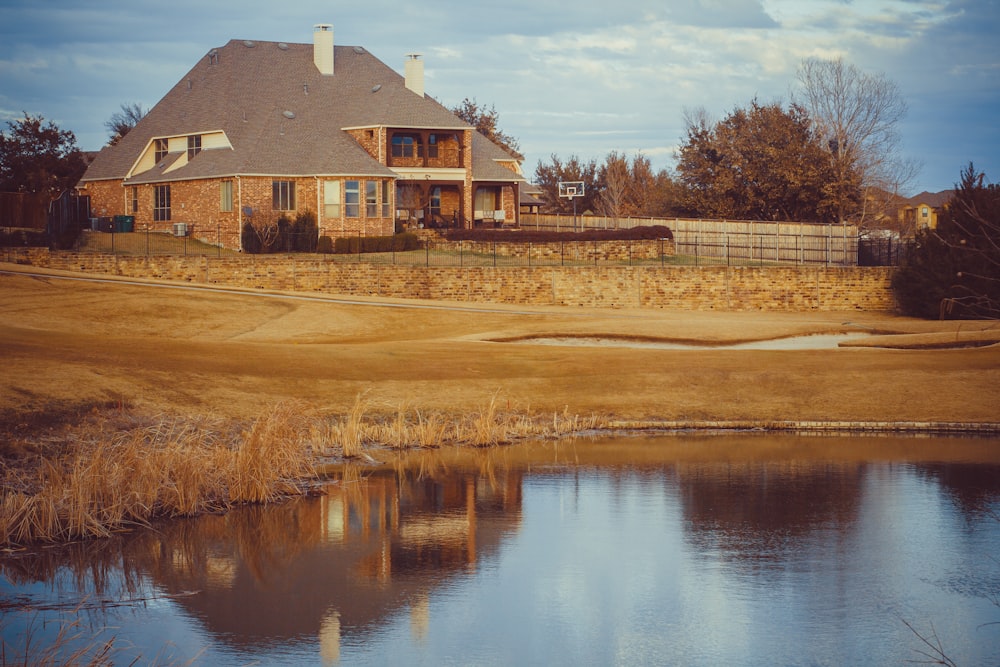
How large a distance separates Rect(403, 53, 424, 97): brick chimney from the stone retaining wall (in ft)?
71.4

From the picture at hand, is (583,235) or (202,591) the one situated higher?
(583,235)

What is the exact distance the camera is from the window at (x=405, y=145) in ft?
238

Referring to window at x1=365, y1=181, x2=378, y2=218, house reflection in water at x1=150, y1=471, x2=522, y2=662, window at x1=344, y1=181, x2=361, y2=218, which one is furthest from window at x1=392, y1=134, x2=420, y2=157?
house reflection in water at x1=150, y1=471, x2=522, y2=662

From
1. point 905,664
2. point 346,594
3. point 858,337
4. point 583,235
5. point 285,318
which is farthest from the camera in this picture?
point 583,235

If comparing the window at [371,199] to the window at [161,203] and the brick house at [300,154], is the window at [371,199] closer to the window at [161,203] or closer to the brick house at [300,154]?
the brick house at [300,154]

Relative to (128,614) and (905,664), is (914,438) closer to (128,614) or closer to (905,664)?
(905,664)

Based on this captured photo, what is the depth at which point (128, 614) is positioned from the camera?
15.0 meters

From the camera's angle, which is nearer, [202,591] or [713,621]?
[713,621]

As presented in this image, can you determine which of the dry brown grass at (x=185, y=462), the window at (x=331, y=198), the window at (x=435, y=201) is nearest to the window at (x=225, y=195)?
the window at (x=331, y=198)

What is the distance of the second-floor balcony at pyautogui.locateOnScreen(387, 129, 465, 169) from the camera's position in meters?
72.6

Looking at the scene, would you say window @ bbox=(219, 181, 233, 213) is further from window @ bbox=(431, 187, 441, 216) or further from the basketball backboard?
the basketball backboard

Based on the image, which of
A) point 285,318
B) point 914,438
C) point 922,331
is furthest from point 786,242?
point 914,438

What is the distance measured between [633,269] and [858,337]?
17360 millimetres

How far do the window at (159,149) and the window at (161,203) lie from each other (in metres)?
3.81
